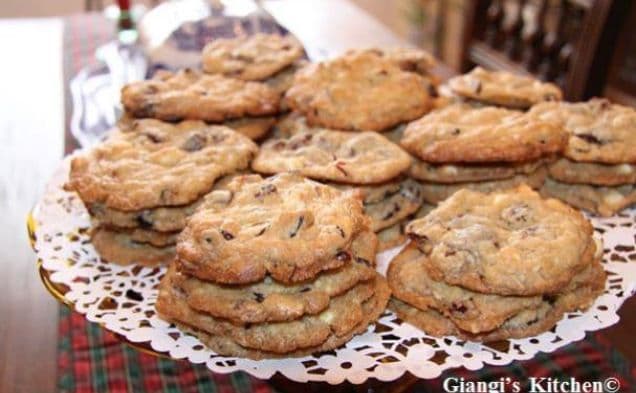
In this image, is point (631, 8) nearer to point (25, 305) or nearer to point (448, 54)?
point (25, 305)

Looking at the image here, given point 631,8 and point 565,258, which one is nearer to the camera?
point 565,258

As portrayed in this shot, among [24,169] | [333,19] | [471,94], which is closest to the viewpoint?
[471,94]

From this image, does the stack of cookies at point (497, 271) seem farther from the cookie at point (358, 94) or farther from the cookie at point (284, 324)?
the cookie at point (358, 94)

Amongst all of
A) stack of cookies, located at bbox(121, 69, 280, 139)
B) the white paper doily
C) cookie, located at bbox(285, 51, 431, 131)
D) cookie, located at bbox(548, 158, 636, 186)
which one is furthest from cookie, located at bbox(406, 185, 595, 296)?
stack of cookies, located at bbox(121, 69, 280, 139)

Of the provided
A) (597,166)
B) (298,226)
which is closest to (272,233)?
(298,226)

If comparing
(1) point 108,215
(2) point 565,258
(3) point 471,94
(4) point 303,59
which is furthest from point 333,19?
(2) point 565,258

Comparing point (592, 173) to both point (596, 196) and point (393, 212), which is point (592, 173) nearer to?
point (596, 196)
